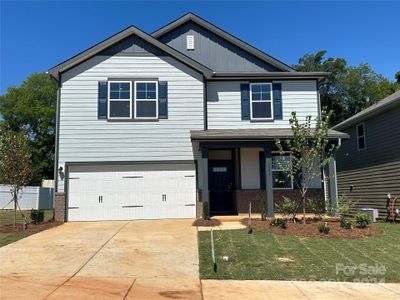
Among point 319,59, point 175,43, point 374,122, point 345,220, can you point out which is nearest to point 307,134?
point 345,220

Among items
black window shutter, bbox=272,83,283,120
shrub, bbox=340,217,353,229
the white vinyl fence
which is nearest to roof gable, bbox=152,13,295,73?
black window shutter, bbox=272,83,283,120

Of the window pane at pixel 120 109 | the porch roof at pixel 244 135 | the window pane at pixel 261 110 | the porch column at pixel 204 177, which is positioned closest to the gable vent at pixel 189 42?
the window pane at pixel 261 110

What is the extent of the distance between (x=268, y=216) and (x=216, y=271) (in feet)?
23.1

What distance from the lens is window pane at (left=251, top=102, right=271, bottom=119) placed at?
17391 mm

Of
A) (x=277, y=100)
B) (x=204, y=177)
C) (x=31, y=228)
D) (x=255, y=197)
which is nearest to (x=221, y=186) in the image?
(x=255, y=197)

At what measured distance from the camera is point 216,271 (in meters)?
7.99

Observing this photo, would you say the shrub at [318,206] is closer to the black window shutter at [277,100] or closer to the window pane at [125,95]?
the black window shutter at [277,100]

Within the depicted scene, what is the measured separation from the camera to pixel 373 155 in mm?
18141

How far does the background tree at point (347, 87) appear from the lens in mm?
39969

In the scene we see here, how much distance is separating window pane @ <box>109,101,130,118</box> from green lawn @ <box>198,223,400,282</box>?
6792 mm

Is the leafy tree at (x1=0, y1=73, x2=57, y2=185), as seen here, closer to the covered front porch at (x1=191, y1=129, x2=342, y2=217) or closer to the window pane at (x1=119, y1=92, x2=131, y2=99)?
the window pane at (x1=119, y1=92, x2=131, y2=99)

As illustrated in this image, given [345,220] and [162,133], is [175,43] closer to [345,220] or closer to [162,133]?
[162,133]

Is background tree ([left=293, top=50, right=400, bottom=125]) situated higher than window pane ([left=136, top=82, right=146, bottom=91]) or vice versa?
background tree ([left=293, top=50, right=400, bottom=125])

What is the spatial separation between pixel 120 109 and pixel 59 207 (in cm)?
455
